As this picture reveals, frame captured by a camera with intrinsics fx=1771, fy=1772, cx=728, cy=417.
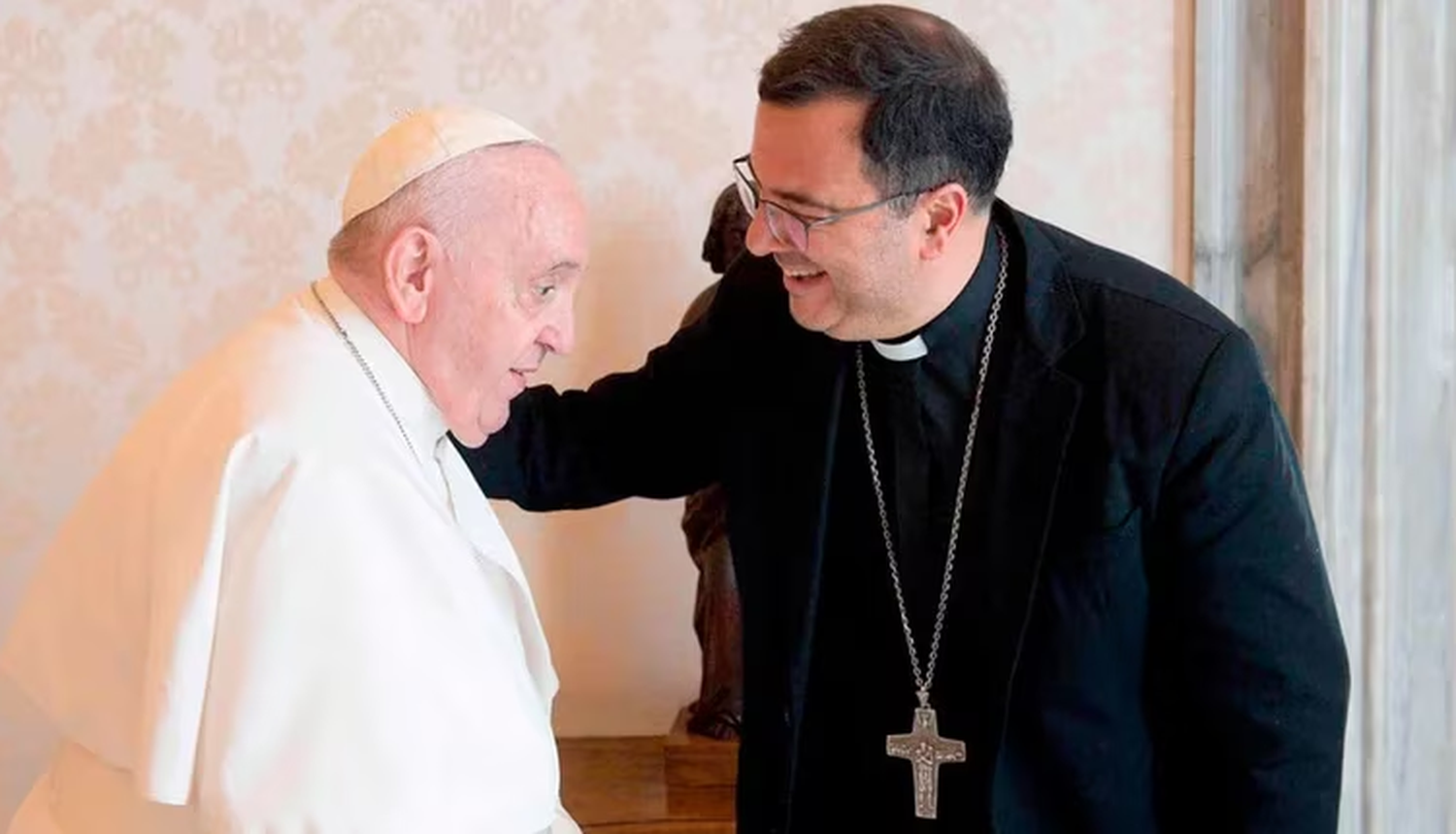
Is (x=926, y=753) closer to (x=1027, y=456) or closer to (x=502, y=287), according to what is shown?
(x=1027, y=456)

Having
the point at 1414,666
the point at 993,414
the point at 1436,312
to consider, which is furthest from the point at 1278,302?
the point at 993,414

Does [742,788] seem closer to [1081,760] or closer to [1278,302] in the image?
[1081,760]

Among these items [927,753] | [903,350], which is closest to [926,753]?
[927,753]

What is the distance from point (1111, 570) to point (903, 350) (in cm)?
36

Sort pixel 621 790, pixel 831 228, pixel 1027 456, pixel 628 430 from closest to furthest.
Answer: pixel 831 228, pixel 1027 456, pixel 628 430, pixel 621 790

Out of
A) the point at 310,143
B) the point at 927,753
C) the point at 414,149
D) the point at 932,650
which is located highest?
the point at 310,143

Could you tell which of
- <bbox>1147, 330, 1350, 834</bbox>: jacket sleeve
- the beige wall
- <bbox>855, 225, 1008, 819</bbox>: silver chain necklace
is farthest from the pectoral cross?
the beige wall

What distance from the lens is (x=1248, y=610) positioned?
76.0 inches

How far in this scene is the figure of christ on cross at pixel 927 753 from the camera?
204 centimetres

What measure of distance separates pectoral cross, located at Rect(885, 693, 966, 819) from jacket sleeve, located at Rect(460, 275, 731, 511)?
0.47m

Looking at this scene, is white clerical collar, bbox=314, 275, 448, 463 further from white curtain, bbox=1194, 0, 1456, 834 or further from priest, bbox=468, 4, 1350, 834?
white curtain, bbox=1194, 0, 1456, 834

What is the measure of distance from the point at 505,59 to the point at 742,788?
1217mm

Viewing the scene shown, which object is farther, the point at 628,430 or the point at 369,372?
the point at 628,430

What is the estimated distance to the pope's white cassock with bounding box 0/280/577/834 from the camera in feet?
5.33
